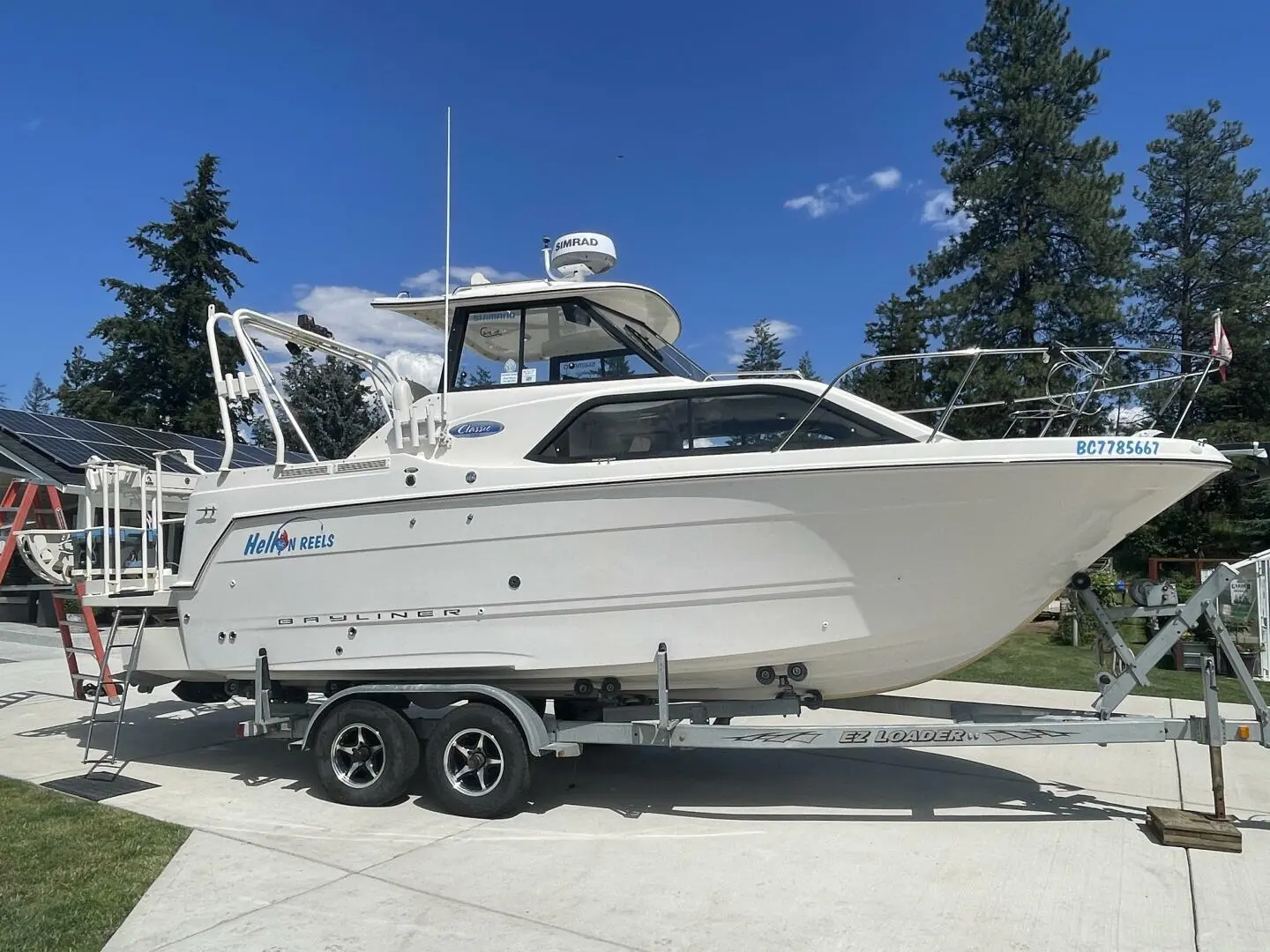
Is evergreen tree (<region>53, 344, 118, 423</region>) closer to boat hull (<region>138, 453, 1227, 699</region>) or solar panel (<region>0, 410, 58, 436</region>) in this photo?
solar panel (<region>0, 410, 58, 436</region>)

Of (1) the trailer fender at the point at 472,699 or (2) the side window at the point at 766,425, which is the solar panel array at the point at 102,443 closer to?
(1) the trailer fender at the point at 472,699

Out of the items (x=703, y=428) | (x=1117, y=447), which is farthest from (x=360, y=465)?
(x=1117, y=447)

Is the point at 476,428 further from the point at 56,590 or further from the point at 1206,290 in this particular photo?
the point at 1206,290

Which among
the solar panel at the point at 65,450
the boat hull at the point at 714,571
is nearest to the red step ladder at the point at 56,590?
the boat hull at the point at 714,571

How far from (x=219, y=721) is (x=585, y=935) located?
6138 millimetres

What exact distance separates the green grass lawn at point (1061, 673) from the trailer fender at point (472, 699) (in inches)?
173

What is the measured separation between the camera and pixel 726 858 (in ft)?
15.2

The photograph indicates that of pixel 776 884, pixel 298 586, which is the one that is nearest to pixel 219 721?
pixel 298 586

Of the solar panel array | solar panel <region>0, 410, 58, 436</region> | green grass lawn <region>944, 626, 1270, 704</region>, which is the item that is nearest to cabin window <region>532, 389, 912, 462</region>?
green grass lawn <region>944, 626, 1270, 704</region>

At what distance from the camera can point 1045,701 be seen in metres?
8.80

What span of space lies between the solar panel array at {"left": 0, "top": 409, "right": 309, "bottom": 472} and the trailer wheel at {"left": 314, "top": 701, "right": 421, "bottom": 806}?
7.44 metres

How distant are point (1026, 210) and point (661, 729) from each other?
25994 mm

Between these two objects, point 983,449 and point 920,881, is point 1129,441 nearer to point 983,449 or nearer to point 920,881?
point 983,449

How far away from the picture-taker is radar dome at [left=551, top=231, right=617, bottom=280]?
21.7 feet
